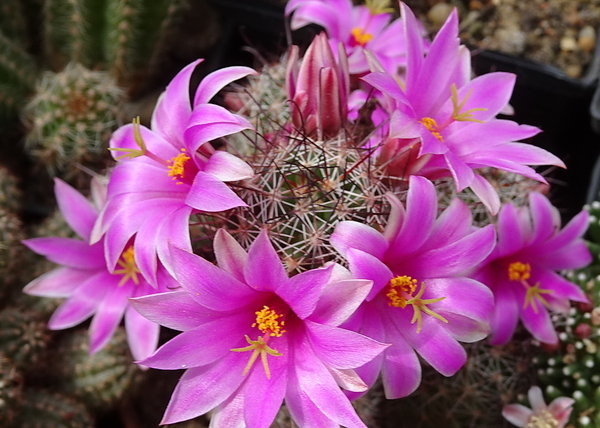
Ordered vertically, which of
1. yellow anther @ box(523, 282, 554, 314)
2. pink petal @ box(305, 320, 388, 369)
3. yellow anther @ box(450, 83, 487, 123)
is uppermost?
yellow anther @ box(450, 83, 487, 123)

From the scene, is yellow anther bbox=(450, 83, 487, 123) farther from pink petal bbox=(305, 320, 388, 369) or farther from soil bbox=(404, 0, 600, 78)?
soil bbox=(404, 0, 600, 78)

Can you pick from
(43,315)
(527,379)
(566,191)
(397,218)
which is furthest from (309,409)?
(566,191)

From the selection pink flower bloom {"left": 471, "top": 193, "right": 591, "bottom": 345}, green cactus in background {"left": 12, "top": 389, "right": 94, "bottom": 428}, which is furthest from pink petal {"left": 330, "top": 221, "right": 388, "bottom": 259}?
green cactus in background {"left": 12, "top": 389, "right": 94, "bottom": 428}

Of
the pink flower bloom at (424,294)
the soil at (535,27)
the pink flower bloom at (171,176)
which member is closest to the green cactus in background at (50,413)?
the pink flower bloom at (171,176)

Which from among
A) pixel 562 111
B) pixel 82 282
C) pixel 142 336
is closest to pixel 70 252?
pixel 82 282

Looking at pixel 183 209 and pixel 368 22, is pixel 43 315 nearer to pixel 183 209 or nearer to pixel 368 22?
pixel 183 209
